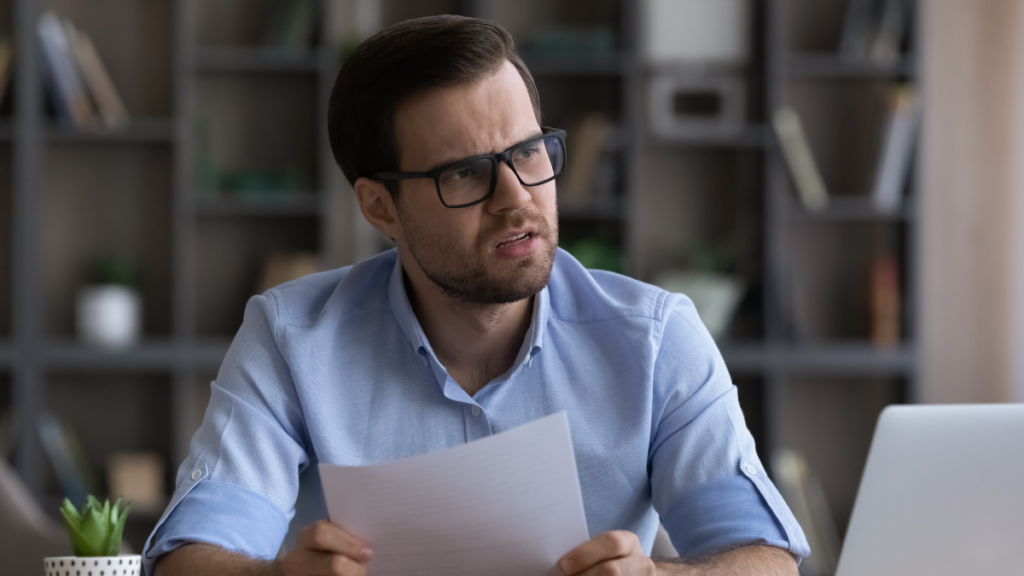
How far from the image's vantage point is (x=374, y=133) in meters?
1.36

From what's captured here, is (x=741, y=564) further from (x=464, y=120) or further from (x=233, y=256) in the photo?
(x=233, y=256)

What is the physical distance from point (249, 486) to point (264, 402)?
114 millimetres

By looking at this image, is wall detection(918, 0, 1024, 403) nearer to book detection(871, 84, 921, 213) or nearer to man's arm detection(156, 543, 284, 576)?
book detection(871, 84, 921, 213)

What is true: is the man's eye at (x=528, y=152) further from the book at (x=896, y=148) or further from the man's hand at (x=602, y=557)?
the book at (x=896, y=148)

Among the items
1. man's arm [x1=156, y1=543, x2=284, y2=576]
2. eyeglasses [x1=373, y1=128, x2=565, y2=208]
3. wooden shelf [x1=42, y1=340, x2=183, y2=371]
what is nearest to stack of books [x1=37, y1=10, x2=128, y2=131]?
wooden shelf [x1=42, y1=340, x2=183, y2=371]

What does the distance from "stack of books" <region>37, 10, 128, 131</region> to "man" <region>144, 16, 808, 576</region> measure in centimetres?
223

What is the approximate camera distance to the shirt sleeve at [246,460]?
1.16m

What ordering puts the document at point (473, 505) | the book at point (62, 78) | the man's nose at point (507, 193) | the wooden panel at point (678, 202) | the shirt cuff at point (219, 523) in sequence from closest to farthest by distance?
the document at point (473, 505) < the shirt cuff at point (219, 523) < the man's nose at point (507, 193) < the book at point (62, 78) < the wooden panel at point (678, 202)

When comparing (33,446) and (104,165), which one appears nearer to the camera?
(33,446)

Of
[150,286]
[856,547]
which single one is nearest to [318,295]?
[856,547]

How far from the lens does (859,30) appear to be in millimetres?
3463

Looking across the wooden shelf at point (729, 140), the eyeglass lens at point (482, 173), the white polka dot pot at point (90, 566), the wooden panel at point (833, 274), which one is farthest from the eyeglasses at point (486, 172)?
the wooden panel at point (833, 274)

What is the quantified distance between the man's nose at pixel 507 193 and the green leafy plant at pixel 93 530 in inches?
21.8

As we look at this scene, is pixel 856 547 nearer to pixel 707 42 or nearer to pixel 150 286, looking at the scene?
pixel 707 42
